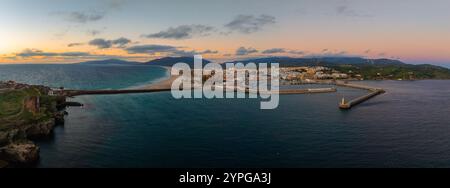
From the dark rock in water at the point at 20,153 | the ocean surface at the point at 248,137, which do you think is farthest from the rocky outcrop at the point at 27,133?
the ocean surface at the point at 248,137

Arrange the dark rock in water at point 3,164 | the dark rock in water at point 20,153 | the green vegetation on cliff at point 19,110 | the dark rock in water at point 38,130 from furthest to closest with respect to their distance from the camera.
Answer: the green vegetation on cliff at point 19,110 < the dark rock in water at point 38,130 < the dark rock in water at point 20,153 < the dark rock in water at point 3,164

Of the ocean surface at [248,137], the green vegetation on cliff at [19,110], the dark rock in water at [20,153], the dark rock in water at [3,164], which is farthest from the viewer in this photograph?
the green vegetation on cliff at [19,110]

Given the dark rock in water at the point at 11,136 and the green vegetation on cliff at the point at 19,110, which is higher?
the green vegetation on cliff at the point at 19,110

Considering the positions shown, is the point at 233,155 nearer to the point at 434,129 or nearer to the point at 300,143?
the point at 300,143

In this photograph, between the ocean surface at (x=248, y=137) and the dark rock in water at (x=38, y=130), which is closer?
the ocean surface at (x=248, y=137)

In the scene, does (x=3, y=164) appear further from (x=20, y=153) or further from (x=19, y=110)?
(x=19, y=110)

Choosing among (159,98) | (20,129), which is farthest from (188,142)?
(159,98)

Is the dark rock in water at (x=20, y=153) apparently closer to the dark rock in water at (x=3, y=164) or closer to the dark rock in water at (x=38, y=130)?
the dark rock in water at (x=3, y=164)

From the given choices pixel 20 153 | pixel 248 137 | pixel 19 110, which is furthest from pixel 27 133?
pixel 248 137
